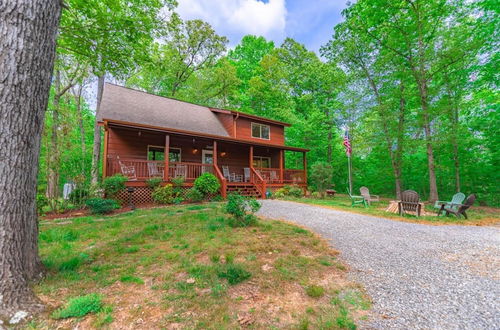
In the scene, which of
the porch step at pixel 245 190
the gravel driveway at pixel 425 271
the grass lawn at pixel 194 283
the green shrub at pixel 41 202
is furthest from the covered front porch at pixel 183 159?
the gravel driveway at pixel 425 271

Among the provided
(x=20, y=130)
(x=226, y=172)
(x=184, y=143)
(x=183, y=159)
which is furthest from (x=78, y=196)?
(x=226, y=172)

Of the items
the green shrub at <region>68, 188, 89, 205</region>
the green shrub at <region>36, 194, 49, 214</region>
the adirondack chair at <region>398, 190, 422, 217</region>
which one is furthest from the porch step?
the green shrub at <region>36, 194, 49, 214</region>

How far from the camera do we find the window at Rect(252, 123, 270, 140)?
1509cm

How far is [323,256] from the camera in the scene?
10.6 feet

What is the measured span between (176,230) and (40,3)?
3.94m

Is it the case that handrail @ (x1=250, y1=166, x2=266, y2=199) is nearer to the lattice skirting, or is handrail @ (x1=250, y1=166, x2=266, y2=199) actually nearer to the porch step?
the porch step

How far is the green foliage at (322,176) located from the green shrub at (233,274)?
11088mm

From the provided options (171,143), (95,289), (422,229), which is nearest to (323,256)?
(95,289)

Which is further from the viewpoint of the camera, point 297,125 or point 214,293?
point 297,125

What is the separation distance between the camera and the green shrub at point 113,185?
7449 millimetres

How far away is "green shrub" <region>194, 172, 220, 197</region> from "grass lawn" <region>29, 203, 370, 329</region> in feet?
17.2

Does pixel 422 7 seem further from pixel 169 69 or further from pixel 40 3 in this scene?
pixel 169 69

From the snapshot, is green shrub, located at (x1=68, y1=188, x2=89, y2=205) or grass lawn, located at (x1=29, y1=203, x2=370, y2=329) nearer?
grass lawn, located at (x1=29, y1=203, x2=370, y2=329)

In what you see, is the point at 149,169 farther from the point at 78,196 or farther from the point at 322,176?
the point at 322,176
